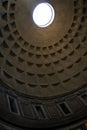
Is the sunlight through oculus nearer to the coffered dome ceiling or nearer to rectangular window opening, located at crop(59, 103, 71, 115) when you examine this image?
the coffered dome ceiling

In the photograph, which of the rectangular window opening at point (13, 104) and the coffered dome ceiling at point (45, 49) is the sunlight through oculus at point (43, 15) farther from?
the rectangular window opening at point (13, 104)

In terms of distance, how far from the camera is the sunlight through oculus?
23.9m

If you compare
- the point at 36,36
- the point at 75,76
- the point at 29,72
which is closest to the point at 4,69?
the point at 29,72

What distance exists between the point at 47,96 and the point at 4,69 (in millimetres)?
3519

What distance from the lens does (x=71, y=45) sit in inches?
941

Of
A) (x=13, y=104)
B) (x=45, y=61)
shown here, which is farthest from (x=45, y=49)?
(x=13, y=104)

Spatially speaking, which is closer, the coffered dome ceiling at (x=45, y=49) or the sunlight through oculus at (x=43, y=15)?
the coffered dome ceiling at (x=45, y=49)

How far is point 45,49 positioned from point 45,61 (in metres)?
0.89

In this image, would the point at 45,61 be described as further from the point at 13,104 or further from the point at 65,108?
the point at 13,104

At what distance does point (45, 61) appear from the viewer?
23875 mm

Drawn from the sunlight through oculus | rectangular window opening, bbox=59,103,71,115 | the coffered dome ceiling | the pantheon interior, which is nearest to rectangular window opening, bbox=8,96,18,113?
the pantheon interior

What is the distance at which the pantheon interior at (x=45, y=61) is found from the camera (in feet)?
68.0

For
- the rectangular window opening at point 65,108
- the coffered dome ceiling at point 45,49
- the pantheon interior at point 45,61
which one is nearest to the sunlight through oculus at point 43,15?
the pantheon interior at point 45,61

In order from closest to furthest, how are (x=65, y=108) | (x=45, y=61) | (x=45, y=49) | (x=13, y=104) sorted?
(x=13, y=104) → (x=65, y=108) → (x=45, y=61) → (x=45, y=49)
